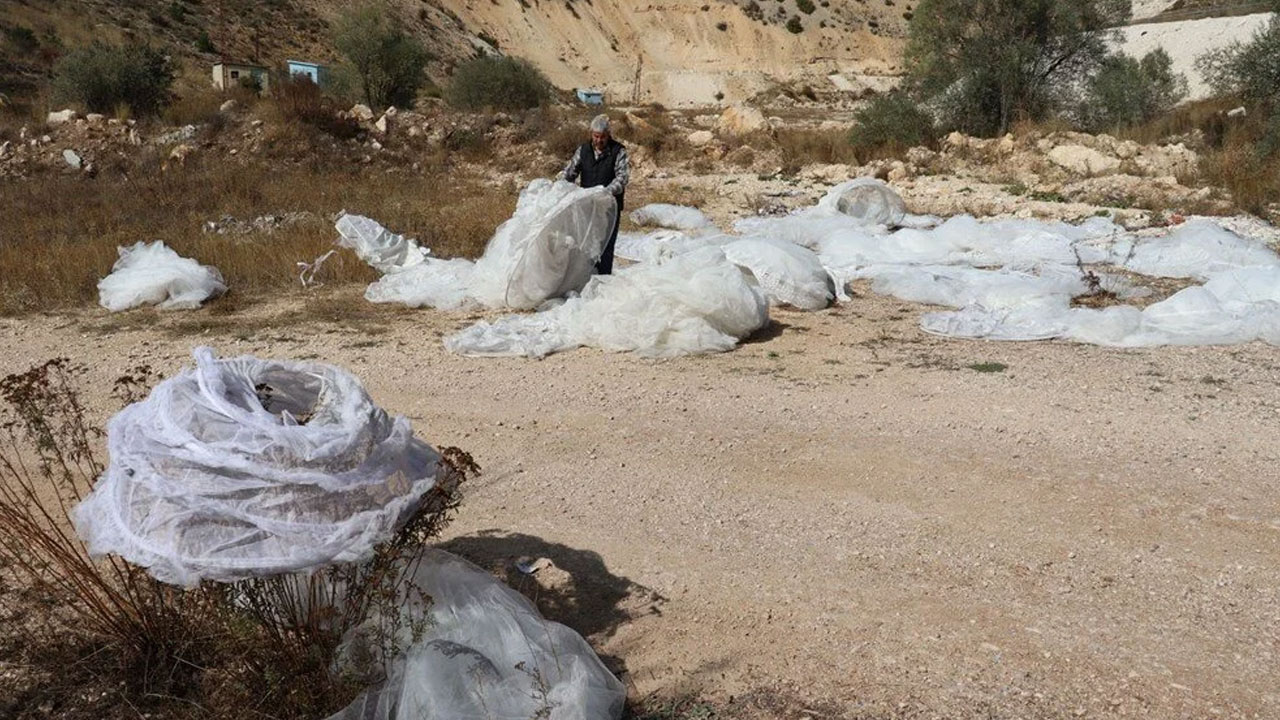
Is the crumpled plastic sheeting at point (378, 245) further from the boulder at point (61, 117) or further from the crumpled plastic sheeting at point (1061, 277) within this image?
the boulder at point (61, 117)

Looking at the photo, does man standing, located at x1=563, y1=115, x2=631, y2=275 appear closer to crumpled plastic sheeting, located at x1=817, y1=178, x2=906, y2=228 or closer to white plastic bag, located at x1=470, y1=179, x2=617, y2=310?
white plastic bag, located at x1=470, y1=179, x2=617, y2=310

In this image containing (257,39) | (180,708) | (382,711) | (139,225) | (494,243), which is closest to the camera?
(382,711)

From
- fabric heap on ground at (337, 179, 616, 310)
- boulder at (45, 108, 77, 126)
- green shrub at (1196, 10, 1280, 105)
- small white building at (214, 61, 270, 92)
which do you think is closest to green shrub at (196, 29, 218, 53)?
small white building at (214, 61, 270, 92)

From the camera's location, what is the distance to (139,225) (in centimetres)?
963

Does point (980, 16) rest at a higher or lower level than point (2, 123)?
higher

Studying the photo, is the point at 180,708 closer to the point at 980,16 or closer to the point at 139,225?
the point at 139,225

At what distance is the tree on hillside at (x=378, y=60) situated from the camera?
18875mm

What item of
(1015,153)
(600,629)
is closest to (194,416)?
(600,629)

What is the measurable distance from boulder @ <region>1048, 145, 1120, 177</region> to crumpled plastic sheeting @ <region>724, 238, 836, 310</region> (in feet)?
23.0

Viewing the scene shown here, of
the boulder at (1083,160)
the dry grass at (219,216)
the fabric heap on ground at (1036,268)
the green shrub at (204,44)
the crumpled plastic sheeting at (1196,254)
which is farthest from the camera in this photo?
the green shrub at (204,44)

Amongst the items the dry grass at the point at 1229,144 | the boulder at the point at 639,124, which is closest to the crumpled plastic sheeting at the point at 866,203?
the dry grass at the point at 1229,144

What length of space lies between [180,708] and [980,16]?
15602 millimetres

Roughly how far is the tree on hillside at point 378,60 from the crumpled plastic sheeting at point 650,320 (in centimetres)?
1497

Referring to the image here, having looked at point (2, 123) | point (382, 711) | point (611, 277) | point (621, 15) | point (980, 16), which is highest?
point (621, 15)
